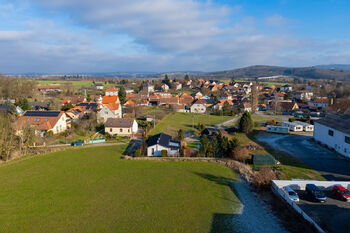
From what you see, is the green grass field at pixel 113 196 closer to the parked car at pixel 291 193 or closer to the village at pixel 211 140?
the village at pixel 211 140

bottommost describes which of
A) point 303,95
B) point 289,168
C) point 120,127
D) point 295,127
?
point 289,168

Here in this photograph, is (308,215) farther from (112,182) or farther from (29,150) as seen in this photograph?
(29,150)

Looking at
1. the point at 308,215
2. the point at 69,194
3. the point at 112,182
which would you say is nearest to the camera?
the point at 308,215

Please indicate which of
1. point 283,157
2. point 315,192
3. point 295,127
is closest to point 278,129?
point 295,127

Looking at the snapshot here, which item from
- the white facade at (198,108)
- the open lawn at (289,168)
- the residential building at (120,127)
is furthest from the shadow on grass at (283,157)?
the white facade at (198,108)

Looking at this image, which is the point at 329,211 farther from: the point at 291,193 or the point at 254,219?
the point at 254,219

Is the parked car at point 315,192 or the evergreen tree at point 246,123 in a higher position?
the evergreen tree at point 246,123

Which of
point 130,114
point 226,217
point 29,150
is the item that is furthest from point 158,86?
point 226,217
